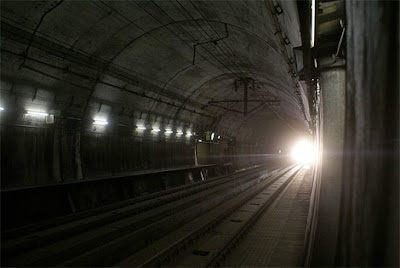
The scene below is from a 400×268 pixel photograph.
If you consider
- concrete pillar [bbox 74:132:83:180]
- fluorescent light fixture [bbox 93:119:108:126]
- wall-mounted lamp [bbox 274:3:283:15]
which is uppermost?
wall-mounted lamp [bbox 274:3:283:15]

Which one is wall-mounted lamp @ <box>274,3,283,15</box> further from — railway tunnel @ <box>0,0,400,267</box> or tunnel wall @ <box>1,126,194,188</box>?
tunnel wall @ <box>1,126,194,188</box>

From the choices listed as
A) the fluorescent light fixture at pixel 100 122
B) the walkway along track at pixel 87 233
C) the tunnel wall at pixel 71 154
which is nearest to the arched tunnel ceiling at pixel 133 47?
the fluorescent light fixture at pixel 100 122

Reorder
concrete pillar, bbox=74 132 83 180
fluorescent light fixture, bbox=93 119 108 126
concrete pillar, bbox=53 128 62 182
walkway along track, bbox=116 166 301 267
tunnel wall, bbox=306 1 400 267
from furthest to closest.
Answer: fluorescent light fixture, bbox=93 119 108 126, concrete pillar, bbox=74 132 83 180, concrete pillar, bbox=53 128 62 182, walkway along track, bbox=116 166 301 267, tunnel wall, bbox=306 1 400 267

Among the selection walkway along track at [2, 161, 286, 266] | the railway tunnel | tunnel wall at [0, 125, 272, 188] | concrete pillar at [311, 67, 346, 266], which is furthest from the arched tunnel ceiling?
walkway along track at [2, 161, 286, 266]

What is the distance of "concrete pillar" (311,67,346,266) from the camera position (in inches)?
173

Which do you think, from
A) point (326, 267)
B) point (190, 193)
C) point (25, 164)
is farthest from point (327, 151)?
point (190, 193)

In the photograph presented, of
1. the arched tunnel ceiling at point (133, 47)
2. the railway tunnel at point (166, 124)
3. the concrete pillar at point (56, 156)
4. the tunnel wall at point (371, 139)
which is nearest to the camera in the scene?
the tunnel wall at point (371, 139)

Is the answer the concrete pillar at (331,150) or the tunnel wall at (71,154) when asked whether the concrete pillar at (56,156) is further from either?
the concrete pillar at (331,150)

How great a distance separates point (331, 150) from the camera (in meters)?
5.03

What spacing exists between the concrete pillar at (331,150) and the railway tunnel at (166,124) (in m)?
0.02

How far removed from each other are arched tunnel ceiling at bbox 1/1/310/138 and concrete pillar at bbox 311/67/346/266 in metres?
1.88

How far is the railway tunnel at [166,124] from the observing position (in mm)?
1771

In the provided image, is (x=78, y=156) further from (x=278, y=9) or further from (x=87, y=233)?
(x=278, y=9)

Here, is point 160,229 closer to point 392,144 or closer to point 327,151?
point 327,151
